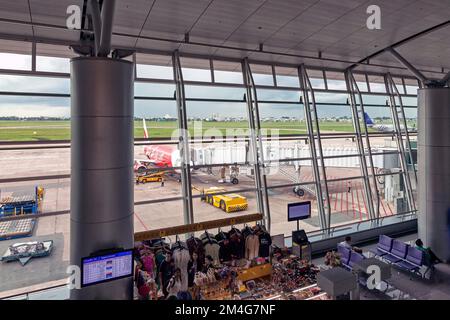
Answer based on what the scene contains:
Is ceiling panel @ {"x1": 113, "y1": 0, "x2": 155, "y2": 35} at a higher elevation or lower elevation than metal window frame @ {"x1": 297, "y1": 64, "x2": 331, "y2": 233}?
higher

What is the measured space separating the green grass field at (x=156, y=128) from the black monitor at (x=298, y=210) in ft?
9.05

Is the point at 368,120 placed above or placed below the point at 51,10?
below

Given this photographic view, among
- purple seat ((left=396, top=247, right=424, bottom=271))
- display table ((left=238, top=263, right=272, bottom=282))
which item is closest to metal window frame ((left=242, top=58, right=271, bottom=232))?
display table ((left=238, top=263, right=272, bottom=282))

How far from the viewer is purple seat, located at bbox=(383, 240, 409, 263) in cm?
808

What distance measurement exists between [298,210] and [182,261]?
3.62 meters

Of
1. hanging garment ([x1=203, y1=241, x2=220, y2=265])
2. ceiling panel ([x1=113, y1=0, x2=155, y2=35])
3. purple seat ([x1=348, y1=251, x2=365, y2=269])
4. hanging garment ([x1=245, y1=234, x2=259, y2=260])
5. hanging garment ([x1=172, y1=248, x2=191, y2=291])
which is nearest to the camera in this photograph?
hanging garment ([x1=172, y1=248, x2=191, y2=291])

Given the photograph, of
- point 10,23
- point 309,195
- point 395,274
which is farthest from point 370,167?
point 10,23

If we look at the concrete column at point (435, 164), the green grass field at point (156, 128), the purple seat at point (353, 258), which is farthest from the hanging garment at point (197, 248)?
the concrete column at point (435, 164)

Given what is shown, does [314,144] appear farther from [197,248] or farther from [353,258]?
[197,248]

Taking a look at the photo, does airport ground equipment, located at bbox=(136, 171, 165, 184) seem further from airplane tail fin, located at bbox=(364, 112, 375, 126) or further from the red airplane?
airplane tail fin, located at bbox=(364, 112, 375, 126)

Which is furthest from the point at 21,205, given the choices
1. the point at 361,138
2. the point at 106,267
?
the point at 361,138

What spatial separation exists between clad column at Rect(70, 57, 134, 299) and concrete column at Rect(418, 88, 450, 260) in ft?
28.7

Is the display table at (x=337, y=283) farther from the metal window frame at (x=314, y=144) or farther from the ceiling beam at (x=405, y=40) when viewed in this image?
the ceiling beam at (x=405, y=40)

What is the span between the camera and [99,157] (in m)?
5.10
